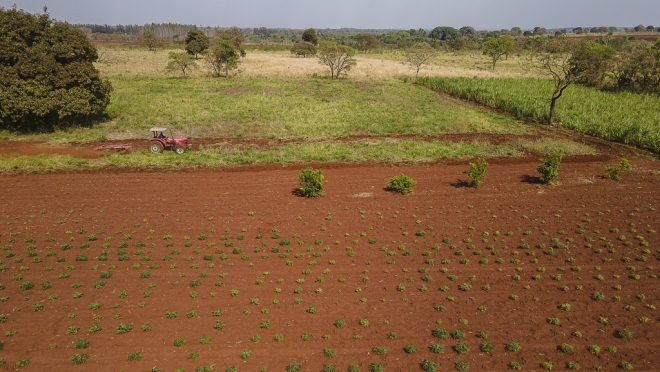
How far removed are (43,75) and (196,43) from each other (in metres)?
42.8

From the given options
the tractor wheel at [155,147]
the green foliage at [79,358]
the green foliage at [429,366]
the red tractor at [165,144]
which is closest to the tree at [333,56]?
the red tractor at [165,144]

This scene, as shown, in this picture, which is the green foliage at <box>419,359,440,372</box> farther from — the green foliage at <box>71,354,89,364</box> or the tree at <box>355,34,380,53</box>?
the tree at <box>355,34,380,53</box>

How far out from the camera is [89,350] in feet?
29.7

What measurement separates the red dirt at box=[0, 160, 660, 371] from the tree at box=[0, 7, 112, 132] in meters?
8.11

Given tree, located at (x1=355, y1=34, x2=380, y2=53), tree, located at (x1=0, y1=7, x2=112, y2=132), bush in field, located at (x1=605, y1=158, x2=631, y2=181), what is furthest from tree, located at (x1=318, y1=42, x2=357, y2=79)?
tree, located at (x1=355, y1=34, x2=380, y2=53)

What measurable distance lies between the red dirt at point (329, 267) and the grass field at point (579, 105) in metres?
8.01

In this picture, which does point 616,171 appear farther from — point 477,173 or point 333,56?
point 333,56

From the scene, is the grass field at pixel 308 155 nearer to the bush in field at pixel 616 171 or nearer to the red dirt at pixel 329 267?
the red dirt at pixel 329 267

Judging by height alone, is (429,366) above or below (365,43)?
below

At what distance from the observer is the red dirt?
9.21 meters

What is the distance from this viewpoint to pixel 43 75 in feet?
80.1

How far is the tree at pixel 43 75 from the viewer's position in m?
23.6

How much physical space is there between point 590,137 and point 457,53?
253 ft

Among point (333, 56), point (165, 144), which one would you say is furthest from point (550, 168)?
point (333, 56)
